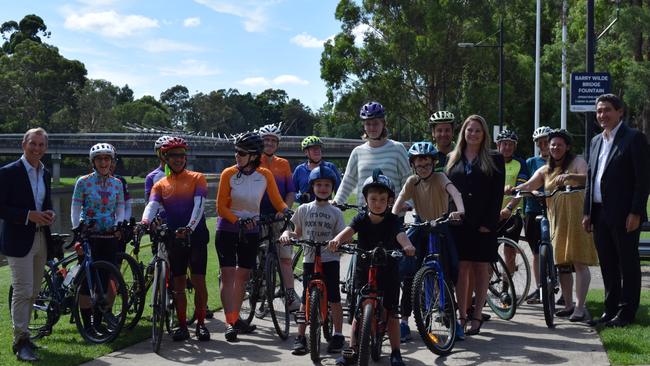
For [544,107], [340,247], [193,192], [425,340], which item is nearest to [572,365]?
[425,340]

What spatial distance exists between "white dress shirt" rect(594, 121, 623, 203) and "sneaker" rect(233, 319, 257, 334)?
3.46 metres

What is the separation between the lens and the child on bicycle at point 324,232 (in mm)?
6809

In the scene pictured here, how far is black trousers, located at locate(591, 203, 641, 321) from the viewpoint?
7.54 m

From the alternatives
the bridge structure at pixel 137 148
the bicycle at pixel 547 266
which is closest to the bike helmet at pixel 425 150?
the bicycle at pixel 547 266

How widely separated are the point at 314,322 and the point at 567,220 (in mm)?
3183

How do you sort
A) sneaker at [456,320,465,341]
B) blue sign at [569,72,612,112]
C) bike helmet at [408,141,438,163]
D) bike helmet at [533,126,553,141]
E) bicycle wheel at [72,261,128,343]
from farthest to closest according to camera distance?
blue sign at [569,72,612,112] < bike helmet at [533,126,553,141] < bicycle wheel at [72,261,128,343] < sneaker at [456,320,465,341] < bike helmet at [408,141,438,163]

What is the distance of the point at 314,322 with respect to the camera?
20.9 feet

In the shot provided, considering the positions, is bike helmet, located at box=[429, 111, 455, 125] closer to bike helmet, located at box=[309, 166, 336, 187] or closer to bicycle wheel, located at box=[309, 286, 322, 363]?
bike helmet, located at box=[309, 166, 336, 187]

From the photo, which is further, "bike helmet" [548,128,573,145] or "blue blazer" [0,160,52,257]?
"bike helmet" [548,128,573,145]

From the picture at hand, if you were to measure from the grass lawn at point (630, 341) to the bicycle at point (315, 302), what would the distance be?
225cm

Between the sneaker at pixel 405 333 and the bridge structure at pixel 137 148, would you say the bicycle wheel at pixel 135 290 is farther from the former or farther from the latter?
the bridge structure at pixel 137 148

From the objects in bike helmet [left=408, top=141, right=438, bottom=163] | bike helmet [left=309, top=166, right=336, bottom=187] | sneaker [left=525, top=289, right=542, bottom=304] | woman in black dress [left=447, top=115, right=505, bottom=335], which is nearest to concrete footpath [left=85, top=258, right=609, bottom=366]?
woman in black dress [left=447, top=115, right=505, bottom=335]

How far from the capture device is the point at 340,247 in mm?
6223

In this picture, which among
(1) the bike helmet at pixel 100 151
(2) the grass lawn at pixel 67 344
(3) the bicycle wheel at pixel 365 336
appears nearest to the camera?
(3) the bicycle wheel at pixel 365 336
